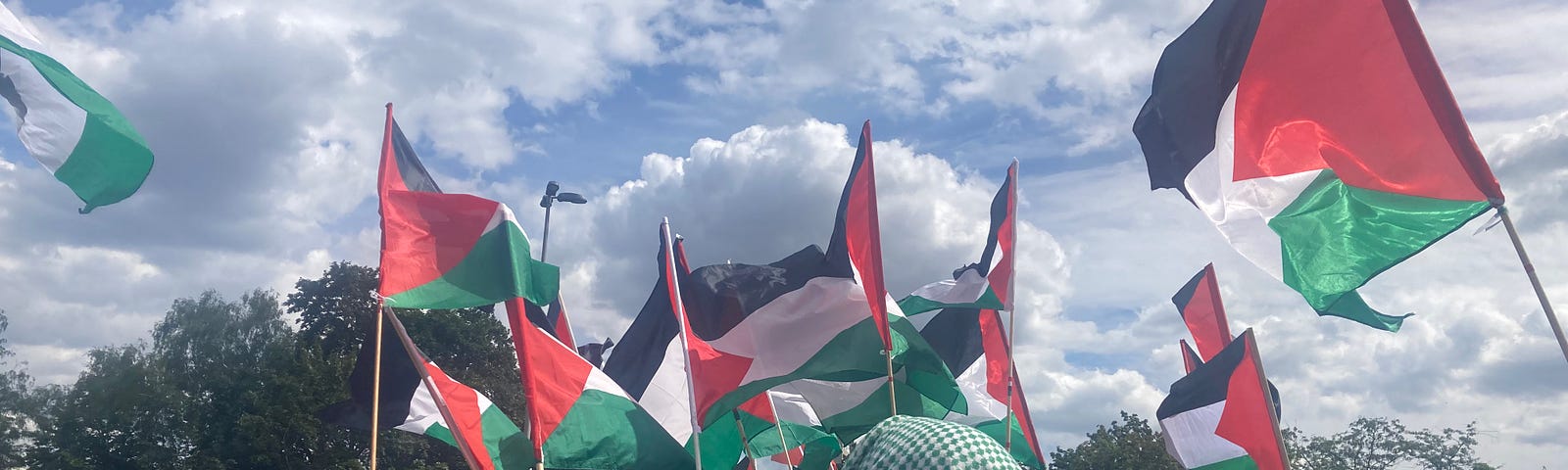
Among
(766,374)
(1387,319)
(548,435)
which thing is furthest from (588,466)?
(1387,319)

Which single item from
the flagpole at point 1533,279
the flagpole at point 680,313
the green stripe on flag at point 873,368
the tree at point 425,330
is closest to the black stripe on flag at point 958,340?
the green stripe on flag at point 873,368

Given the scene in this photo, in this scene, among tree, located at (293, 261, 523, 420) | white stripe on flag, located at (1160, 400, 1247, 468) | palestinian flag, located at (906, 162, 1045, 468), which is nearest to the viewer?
white stripe on flag, located at (1160, 400, 1247, 468)

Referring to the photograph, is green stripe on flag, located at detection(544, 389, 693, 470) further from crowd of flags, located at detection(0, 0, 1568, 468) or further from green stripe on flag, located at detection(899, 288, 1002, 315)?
green stripe on flag, located at detection(899, 288, 1002, 315)

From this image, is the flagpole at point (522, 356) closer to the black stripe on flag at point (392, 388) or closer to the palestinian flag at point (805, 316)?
the palestinian flag at point (805, 316)

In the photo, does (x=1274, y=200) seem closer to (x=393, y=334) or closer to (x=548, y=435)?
(x=548, y=435)

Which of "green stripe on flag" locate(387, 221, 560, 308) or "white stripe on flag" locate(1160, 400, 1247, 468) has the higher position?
"green stripe on flag" locate(387, 221, 560, 308)

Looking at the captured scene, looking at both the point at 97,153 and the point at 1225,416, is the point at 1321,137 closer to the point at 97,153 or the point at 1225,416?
the point at 1225,416

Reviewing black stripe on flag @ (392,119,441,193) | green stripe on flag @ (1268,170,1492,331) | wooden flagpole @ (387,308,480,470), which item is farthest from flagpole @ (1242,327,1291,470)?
black stripe on flag @ (392,119,441,193)

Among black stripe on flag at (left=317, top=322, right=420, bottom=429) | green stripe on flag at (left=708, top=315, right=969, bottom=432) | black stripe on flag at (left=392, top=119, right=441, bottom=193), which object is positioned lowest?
green stripe on flag at (left=708, top=315, right=969, bottom=432)

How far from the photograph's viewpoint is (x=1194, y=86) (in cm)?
896

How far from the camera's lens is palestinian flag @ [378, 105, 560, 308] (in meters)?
12.0

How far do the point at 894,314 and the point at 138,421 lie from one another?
A: 111 feet

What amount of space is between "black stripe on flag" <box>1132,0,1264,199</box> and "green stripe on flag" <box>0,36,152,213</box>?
7.38 m

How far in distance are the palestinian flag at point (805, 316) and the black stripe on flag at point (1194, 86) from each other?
3935mm
